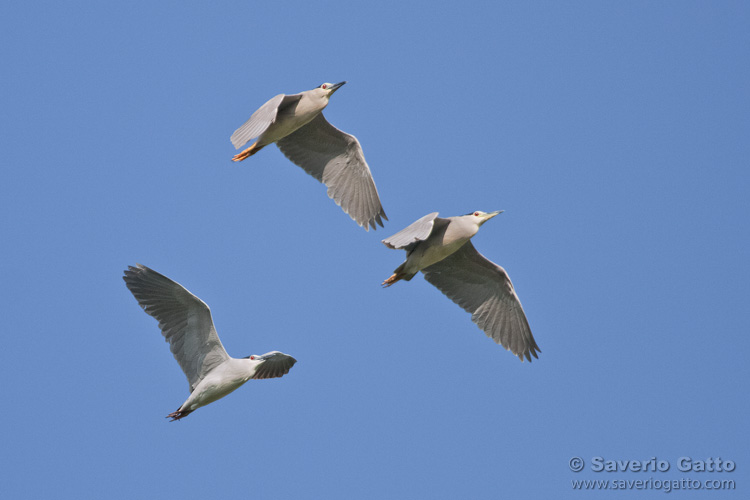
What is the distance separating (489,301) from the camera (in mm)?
16141

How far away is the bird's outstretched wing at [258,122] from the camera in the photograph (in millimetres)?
14109

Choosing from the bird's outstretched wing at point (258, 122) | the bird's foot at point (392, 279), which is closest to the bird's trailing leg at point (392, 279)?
the bird's foot at point (392, 279)

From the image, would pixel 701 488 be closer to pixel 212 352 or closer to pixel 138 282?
pixel 212 352

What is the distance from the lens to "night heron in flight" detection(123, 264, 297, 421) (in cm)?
1367

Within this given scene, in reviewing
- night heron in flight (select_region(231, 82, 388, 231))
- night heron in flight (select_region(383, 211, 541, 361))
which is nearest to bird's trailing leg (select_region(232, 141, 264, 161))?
night heron in flight (select_region(231, 82, 388, 231))

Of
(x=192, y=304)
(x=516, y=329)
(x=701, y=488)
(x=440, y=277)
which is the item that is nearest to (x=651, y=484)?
(x=701, y=488)

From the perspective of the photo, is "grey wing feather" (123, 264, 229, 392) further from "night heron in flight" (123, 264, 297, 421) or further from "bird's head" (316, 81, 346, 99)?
"bird's head" (316, 81, 346, 99)

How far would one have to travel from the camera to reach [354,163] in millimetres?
17109

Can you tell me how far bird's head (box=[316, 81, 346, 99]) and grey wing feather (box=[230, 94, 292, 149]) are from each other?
3.37 feet

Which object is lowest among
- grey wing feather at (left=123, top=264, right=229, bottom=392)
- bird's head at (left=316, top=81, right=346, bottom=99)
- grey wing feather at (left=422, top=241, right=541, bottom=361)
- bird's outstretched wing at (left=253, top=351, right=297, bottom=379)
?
grey wing feather at (left=422, top=241, right=541, bottom=361)

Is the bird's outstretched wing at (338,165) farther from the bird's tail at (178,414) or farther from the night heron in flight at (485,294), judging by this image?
the bird's tail at (178,414)

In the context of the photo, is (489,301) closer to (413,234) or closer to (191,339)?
(413,234)

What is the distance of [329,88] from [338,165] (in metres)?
1.62

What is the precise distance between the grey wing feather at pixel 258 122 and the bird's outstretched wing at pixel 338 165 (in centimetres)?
191
